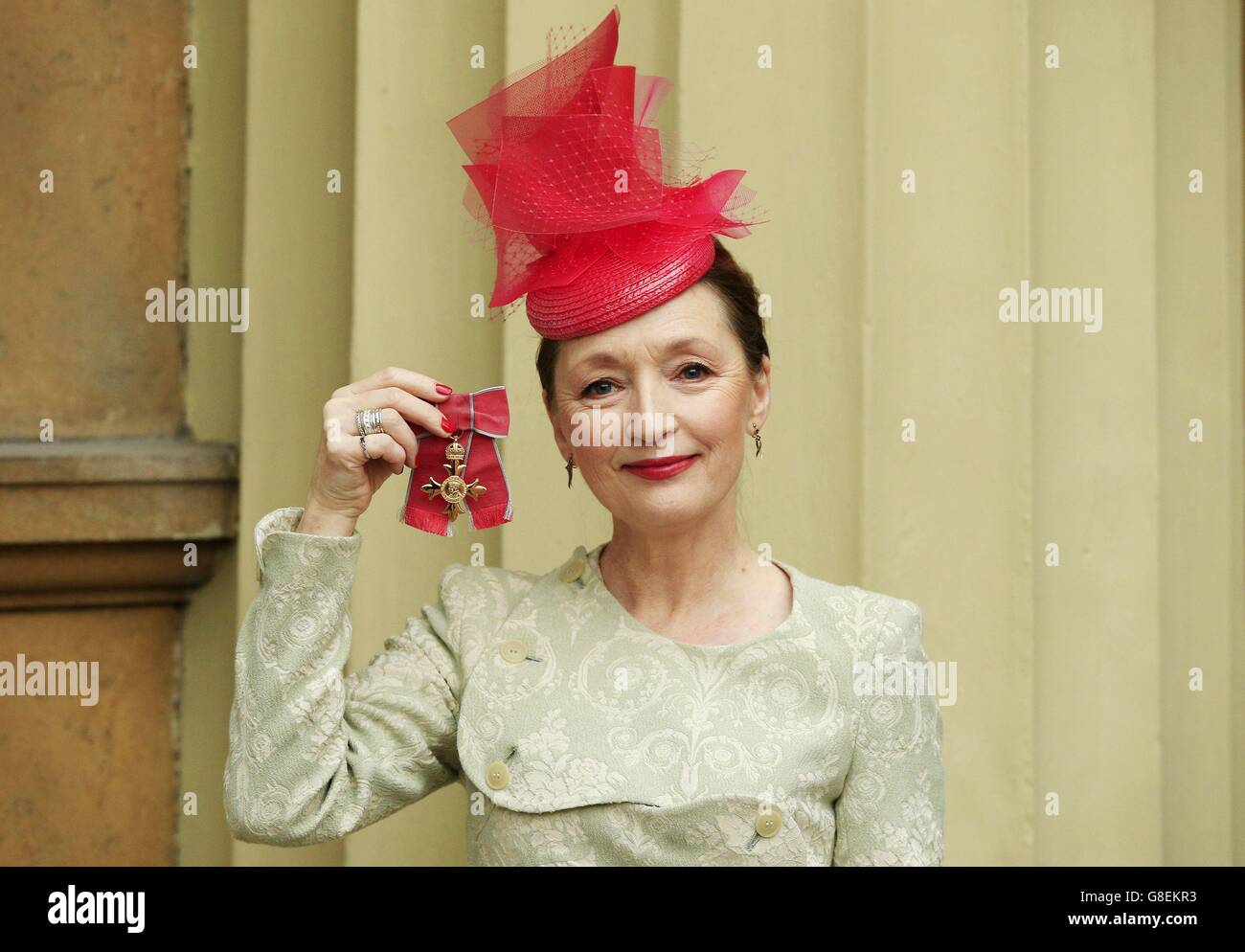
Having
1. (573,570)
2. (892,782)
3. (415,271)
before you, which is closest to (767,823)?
(892,782)

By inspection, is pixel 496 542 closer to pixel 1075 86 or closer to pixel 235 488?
pixel 235 488

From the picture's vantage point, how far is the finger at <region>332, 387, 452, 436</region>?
1499mm

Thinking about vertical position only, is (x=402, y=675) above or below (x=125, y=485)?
below

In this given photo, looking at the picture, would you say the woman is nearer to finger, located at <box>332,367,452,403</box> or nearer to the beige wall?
finger, located at <box>332,367,452,403</box>

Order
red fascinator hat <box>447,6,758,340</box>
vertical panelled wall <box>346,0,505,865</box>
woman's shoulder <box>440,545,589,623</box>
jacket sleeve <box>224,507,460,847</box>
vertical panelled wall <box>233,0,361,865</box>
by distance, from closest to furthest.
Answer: jacket sleeve <box>224,507,460,847</box> → red fascinator hat <box>447,6,758,340</box> → woman's shoulder <box>440,545,589,623</box> → vertical panelled wall <box>346,0,505,865</box> → vertical panelled wall <box>233,0,361,865</box>

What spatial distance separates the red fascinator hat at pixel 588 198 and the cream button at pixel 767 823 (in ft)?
1.90

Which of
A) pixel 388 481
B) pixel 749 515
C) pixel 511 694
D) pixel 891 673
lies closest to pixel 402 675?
pixel 511 694

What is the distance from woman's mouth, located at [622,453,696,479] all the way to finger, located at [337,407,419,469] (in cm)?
25

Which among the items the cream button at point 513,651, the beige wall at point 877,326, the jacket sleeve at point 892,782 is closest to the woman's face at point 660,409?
the cream button at point 513,651

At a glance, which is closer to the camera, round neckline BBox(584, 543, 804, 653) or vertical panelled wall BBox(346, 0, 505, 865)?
round neckline BBox(584, 543, 804, 653)

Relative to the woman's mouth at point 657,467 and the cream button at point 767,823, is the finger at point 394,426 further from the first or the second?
the cream button at point 767,823

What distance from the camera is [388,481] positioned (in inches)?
89.2

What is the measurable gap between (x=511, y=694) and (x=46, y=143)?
1.51 m

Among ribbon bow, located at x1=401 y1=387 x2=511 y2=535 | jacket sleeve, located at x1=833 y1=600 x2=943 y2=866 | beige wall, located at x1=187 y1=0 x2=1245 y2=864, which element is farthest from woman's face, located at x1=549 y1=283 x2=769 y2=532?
beige wall, located at x1=187 y1=0 x2=1245 y2=864
